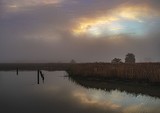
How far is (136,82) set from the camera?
32.3 metres

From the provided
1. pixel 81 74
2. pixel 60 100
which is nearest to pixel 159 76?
pixel 60 100

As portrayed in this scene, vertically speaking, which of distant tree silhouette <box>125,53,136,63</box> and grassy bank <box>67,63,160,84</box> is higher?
distant tree silhouette <box>125,53,136,63</box>

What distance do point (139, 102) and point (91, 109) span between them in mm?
4706

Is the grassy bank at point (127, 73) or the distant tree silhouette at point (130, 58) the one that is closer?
the grassy bank at point (127, 73)

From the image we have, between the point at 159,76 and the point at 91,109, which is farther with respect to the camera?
the point at 159,76

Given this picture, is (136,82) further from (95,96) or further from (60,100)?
(60,100)

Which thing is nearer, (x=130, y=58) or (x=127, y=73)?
(x=127, y=73)

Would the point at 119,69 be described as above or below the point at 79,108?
above

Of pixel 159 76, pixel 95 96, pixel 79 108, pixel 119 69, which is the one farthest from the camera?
pixel 119 69

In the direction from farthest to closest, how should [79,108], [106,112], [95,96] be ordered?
[95,96]
[79,108]
[106,112]

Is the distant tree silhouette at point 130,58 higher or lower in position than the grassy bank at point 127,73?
higher

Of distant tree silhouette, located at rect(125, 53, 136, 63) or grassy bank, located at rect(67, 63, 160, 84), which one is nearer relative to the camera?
grassy bank, located at rect(67, 63, 160, 84)

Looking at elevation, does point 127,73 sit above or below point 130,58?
below

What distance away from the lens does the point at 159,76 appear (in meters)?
29.9
